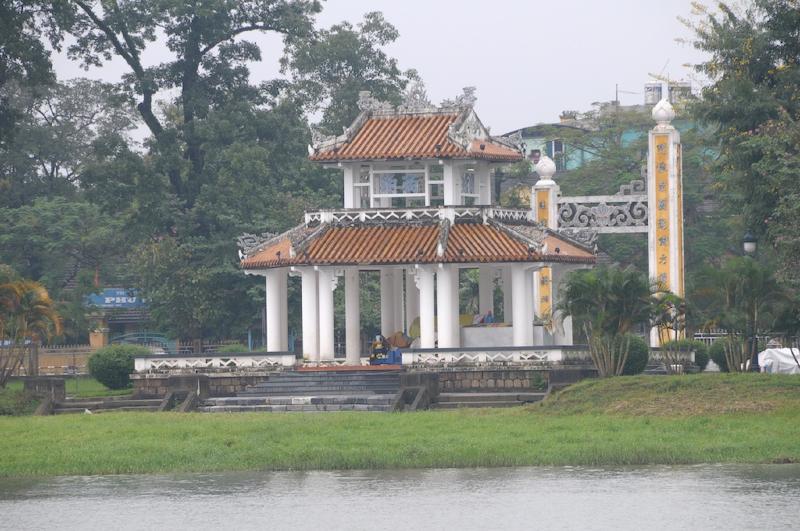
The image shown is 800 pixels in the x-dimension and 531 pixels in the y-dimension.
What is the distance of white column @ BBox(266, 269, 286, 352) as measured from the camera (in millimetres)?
42562

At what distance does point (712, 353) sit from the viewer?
144 feet

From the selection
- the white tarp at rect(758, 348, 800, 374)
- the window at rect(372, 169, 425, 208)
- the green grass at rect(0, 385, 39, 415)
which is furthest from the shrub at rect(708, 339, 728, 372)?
the green grass at rect(0, 385, 39, 415)

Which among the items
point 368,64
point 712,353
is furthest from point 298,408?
point 368,64

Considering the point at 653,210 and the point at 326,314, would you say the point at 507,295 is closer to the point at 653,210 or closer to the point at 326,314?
the point at 326,314

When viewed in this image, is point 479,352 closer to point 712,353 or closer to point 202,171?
point 712,353

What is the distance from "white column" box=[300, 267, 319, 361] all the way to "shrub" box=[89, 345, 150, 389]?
4.16 m

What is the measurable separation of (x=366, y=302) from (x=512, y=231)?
1913 cm

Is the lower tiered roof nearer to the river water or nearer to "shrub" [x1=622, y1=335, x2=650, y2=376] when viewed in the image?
"shrub" [x1=622, y1=335, x2=650, y2=376]

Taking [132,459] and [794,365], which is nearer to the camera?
[132,459]

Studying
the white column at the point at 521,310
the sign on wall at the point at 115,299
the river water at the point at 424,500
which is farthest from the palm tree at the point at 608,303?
the sign on wall at the point at 115,299

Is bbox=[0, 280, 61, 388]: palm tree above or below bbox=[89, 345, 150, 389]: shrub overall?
above

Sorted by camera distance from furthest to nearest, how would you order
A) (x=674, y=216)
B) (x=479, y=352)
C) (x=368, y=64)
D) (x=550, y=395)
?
(x=368, y=64) → (x=674, y=216) → (x=479, y=352) → (x=550, y=395)

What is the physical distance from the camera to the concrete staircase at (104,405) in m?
39.5

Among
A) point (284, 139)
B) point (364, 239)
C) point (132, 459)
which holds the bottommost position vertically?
point (132, 459)
